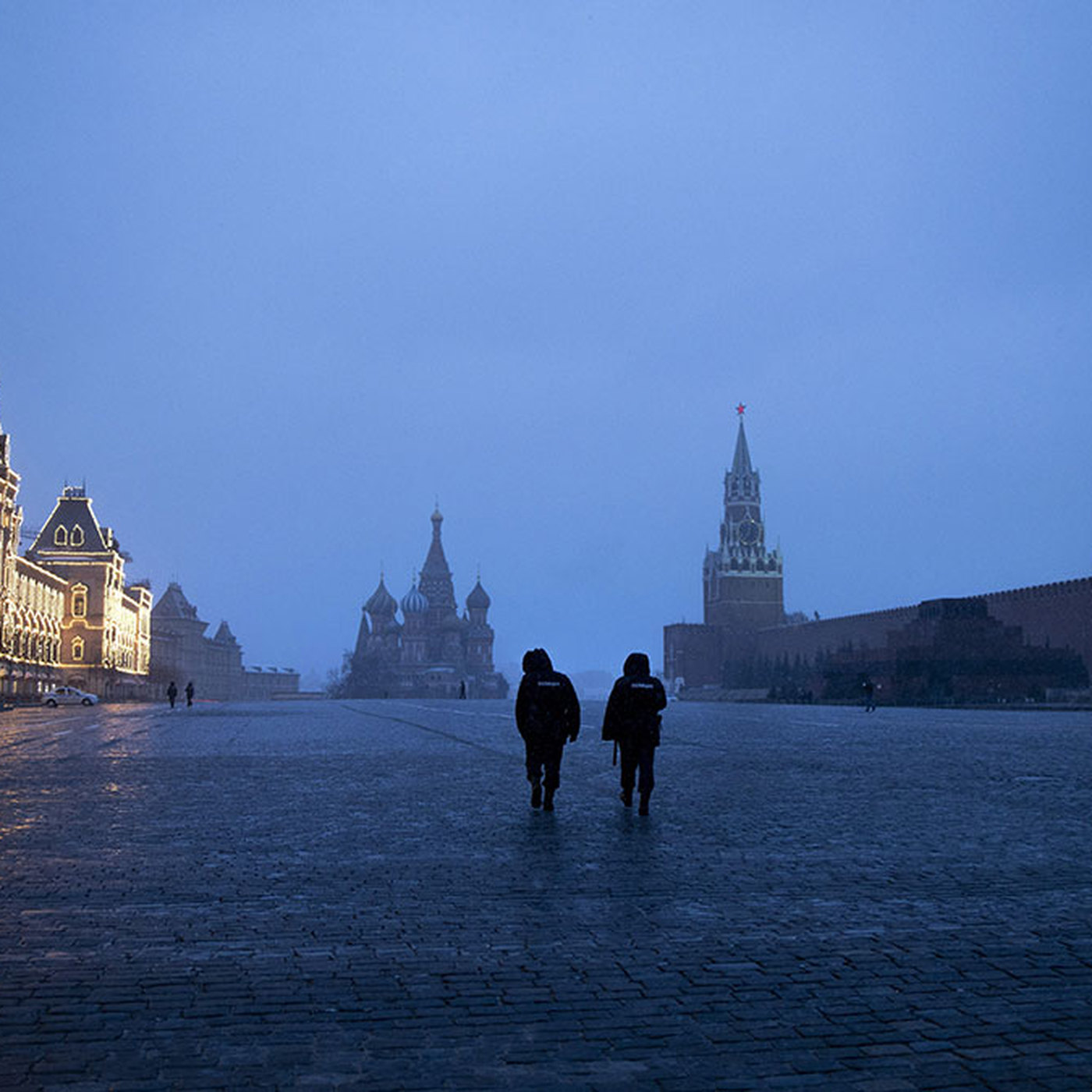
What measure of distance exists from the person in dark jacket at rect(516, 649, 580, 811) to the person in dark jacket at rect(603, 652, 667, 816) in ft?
1.05

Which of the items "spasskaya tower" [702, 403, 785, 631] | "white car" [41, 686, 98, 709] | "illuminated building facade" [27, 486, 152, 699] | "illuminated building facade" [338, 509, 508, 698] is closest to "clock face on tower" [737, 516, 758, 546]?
"spasskaya tower" [702, 403, 785, 631]

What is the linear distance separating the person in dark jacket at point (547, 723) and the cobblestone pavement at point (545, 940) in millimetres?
325

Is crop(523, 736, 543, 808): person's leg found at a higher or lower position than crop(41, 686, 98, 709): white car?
lower

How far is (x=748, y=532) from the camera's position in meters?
139

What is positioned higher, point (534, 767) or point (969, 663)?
point (969, 663)

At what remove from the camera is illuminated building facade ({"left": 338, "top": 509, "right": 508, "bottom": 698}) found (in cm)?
14225

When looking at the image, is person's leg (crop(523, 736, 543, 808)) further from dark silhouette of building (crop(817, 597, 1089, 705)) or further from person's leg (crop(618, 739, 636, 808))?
dark silhouette of building (crop(817, 597, 1089, 705))

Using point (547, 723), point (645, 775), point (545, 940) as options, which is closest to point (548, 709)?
point (547, 723)

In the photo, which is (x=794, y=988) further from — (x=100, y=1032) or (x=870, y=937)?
(x=100, y=1032)

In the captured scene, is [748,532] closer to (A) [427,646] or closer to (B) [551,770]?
(A) [427,646]

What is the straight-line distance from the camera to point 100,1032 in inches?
147

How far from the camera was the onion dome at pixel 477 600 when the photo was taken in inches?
6147

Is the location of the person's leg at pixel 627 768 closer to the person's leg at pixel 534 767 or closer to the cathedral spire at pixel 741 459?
the person's leg at pixel 534 767

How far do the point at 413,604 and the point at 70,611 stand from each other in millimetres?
68217
